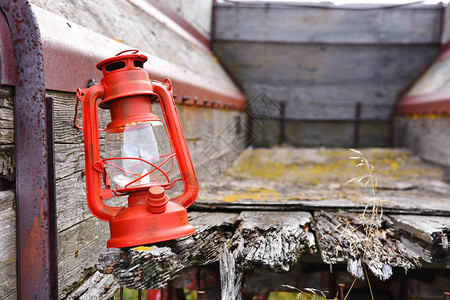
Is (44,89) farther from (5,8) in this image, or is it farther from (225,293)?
(225,293)

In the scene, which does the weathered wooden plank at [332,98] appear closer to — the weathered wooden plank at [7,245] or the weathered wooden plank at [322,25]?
the weathered wooden plank at [322,25]

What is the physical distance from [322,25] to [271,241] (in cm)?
519

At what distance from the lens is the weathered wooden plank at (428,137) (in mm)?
4246

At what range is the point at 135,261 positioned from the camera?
1392 millimetres

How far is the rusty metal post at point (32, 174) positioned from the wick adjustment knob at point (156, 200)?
0.37 meters

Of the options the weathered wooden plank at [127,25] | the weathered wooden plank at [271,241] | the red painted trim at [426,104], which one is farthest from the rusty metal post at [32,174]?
the red painted trim at [426,104]

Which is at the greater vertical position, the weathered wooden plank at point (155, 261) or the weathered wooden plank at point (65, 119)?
the weathered wooden plank at point (65, 119)

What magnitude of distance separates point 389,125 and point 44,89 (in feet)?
19.7

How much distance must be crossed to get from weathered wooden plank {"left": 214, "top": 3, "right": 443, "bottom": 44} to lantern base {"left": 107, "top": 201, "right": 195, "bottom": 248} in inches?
206

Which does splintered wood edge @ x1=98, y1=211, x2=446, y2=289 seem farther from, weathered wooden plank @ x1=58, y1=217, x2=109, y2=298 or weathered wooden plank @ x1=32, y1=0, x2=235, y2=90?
weathered wooden plank @ x1=32, y1=0, x2=235, y2=90

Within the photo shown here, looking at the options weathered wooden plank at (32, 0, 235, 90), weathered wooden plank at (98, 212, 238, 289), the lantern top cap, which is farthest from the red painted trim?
the lantern top cap

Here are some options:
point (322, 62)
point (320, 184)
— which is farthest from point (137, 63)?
point (322, 62)

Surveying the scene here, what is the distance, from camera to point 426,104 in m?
4.76

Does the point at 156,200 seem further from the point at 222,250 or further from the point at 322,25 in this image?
the point at 322,25
